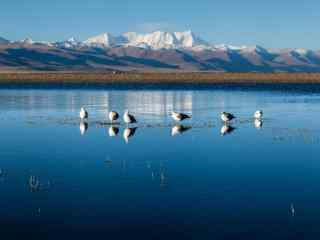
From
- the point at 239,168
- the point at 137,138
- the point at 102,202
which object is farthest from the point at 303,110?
A: the point at 102,202

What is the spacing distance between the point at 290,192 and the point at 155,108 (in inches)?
984

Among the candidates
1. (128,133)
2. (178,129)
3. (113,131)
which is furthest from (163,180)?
(178,129)

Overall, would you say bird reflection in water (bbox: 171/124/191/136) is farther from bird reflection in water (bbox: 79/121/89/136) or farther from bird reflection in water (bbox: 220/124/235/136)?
bird reflection in water (bbox: 79/121/89/136)

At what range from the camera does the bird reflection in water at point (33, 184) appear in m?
14.7

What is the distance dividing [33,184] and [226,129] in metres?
13.2

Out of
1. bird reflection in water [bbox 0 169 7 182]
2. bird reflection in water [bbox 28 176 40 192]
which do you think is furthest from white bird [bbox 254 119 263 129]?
bird reflection in water [bbox 28 176 40 192]

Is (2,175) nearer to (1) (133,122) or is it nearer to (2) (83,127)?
(2) (83,127)

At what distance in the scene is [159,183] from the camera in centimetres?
1541

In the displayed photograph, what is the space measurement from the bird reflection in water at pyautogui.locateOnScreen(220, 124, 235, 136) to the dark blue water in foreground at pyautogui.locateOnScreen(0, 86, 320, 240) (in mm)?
275

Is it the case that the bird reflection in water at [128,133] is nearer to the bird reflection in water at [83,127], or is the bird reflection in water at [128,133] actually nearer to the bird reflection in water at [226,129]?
the bird reflection in water at [83,127]

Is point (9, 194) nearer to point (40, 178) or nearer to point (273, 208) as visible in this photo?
point (40, 178)

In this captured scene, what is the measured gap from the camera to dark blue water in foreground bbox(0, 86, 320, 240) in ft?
39.1

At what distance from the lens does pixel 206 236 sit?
37.6ft

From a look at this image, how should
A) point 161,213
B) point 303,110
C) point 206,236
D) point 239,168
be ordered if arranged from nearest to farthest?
point 206,236 < point 161,213 < point 239,168 < point 303,110
